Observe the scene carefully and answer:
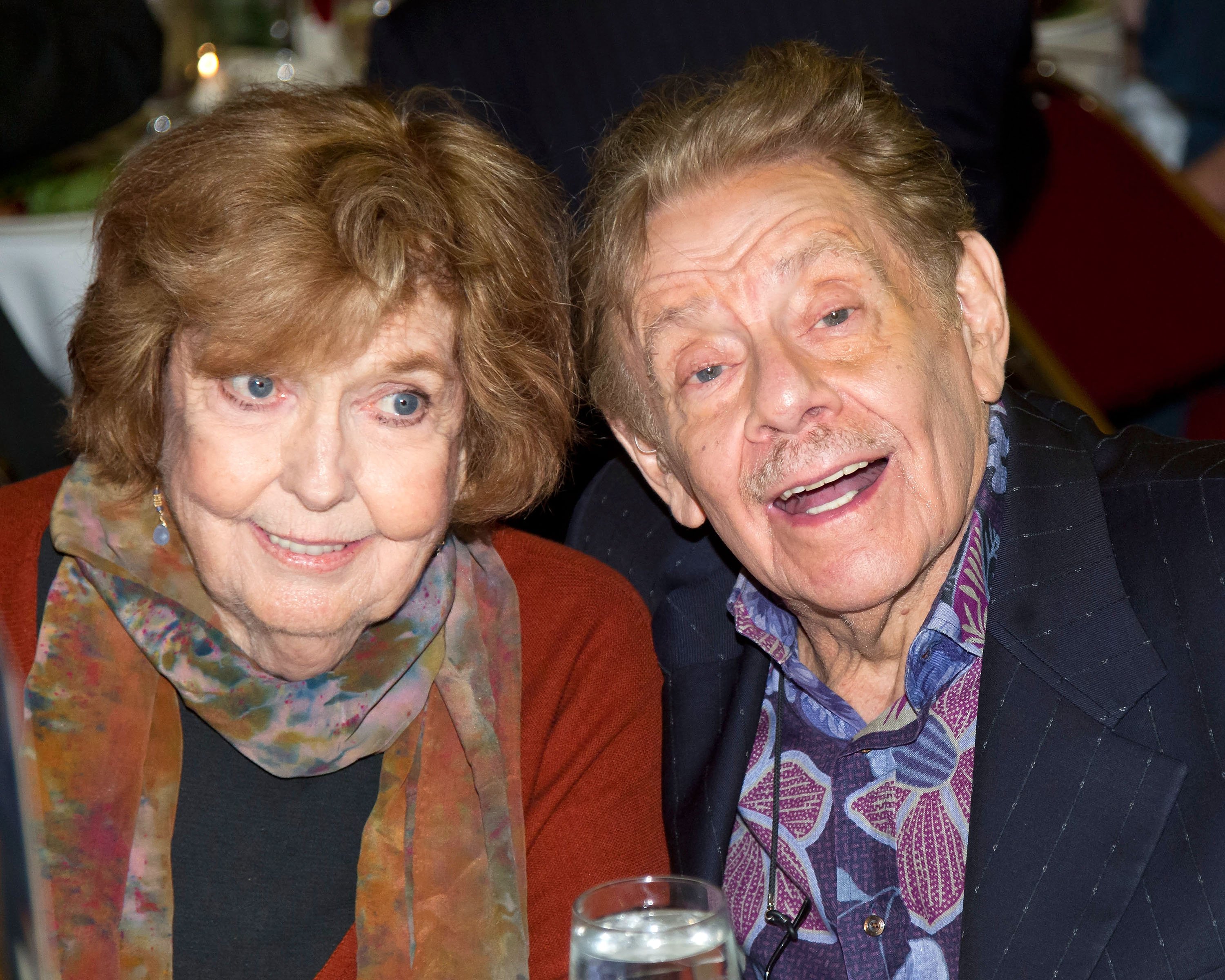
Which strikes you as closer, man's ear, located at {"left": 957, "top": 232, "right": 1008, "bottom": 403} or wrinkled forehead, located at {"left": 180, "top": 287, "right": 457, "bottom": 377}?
wrinkled forehead, located at {"left": 180, "top": 287, "right": 457, "bottom": 377}

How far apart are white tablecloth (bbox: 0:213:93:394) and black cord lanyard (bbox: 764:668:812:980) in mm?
1707

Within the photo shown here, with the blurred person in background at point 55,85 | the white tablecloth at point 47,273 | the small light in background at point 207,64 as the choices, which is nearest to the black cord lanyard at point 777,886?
the blurred person in background at point 55,85

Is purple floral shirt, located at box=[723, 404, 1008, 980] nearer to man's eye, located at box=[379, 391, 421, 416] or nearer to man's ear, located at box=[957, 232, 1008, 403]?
man's ear, located at box=[957, 232, 1008, 403]

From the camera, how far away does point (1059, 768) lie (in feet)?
5.08

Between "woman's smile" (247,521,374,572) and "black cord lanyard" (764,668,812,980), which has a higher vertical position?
"woman's smile" (247,521,374,572)

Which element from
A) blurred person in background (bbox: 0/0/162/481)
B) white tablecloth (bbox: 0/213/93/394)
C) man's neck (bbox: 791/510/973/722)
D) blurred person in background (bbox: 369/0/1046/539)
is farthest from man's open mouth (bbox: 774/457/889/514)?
white tablecloth (bbox: 0/213/93/394)

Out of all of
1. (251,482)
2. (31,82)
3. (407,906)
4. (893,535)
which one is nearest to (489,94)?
(31,82)

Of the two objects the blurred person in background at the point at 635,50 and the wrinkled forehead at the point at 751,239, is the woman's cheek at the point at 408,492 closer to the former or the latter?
the wrinkled forehead at the point at 751,239

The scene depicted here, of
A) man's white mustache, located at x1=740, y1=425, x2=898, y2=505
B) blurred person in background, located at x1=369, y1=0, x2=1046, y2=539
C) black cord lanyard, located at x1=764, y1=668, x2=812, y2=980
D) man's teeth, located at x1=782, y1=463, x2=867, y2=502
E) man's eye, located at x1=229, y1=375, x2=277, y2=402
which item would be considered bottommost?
black cord lanyard, located at x1=764, y1=668, x2=812, y2=980

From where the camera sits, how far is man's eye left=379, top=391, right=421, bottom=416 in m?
1.70

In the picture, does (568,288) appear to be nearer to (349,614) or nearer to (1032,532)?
(349,614)

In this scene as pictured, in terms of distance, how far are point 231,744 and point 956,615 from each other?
40.3 inches

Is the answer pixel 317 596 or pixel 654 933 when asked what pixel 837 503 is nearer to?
pixel 317 596

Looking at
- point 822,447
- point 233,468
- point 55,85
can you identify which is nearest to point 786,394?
point 822,447
